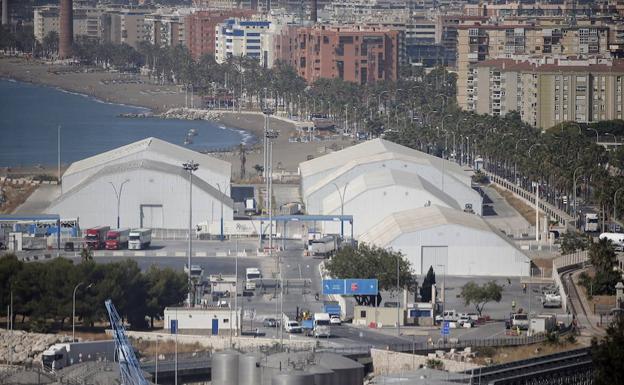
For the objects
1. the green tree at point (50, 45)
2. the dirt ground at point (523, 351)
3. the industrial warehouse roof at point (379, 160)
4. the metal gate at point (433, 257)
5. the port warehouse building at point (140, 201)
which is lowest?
the dirt ground at point (523, 351)

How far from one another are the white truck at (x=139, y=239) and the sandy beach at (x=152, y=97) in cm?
1309

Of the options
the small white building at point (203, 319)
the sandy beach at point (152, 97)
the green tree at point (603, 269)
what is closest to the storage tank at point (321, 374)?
the small white building at point (203, 319)

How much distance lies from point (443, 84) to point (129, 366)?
207 feet

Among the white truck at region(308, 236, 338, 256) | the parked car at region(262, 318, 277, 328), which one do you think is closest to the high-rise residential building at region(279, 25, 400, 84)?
the white truck at region(308, 236, 338, 256)

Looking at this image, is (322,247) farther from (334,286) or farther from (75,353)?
(75,353)

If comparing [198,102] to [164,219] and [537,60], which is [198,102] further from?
[164,219]

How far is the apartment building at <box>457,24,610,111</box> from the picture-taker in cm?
8762

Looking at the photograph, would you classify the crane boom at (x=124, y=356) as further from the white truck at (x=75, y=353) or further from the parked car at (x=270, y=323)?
the parked car at (x=270, y=323)

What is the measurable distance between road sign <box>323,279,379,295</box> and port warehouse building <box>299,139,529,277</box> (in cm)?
392

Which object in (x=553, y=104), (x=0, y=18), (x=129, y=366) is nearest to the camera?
(x=129, y=366)

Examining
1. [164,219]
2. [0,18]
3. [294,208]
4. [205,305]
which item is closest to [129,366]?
[205,305]

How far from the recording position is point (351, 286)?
122ft

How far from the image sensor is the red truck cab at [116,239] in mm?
44094

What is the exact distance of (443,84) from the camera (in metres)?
91.6
